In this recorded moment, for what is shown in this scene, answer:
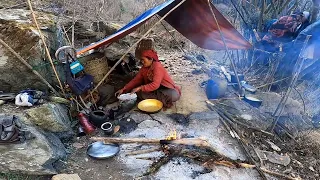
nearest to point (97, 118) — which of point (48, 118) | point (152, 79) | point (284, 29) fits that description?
point (48, 118)

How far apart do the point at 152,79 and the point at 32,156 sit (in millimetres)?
2460

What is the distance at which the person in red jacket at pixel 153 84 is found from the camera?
4.94 meters

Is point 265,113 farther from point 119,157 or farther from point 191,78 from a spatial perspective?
point 119,157

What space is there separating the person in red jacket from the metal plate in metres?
1.35

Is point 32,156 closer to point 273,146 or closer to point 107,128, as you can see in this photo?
point 107,128

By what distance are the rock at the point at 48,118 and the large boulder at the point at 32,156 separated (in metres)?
0.19

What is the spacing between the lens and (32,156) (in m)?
3.26

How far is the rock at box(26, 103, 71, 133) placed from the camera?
3.79 metres

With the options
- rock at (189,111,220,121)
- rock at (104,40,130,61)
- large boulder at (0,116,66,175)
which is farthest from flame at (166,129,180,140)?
rock at (104,40,130,61)

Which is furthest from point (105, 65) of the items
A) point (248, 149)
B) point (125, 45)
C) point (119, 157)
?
point (248, 149)

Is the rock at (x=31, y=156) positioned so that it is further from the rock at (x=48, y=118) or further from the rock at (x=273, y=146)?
the rock at (x=273, y=146)

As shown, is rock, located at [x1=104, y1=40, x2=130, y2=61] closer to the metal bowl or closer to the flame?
the metal bowl

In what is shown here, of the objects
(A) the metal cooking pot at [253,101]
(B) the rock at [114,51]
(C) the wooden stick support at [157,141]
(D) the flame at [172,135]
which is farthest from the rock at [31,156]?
(A) the metal cooking pot at [253,101]

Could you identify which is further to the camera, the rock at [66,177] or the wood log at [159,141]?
the wood log at [159,141]
